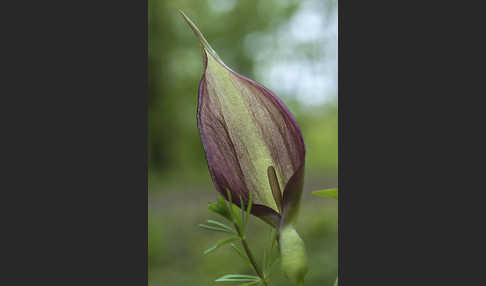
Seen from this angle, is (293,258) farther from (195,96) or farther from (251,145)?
(195,96)

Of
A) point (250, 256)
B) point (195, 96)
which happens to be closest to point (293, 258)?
Answer: point (250, 256)

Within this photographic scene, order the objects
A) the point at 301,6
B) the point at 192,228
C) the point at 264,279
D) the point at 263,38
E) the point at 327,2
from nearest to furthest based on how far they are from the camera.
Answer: the point at 264,279 → the point at 327,2 → the point at 301,6 → the point at 263,38 → the point at 192,228

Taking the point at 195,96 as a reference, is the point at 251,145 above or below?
below

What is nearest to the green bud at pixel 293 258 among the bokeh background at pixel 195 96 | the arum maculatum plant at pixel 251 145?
the arum maculatum plant at pixel 251 145

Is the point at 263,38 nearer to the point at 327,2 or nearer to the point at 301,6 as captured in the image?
the point at 301,6

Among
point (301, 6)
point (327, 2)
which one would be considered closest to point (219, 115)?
point (327, 2)
